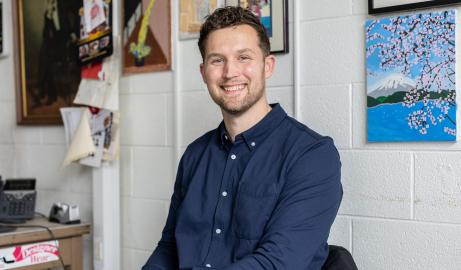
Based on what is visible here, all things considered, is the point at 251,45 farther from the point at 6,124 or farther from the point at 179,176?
the point at 6,124

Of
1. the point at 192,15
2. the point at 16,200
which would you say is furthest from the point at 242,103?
the point at 16,200

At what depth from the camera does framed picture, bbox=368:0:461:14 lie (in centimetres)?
168

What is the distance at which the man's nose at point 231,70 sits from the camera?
5.56 feet

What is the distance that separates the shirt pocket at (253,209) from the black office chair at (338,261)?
22cm

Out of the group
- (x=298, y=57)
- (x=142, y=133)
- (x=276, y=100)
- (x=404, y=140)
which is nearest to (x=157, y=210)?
(x=142, y=133)

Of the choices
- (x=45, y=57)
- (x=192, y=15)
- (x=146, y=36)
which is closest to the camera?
(x=192, y=15)

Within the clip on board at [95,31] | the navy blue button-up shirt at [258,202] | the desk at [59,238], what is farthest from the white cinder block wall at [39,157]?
the navy blue button-up shirt at [258,202]

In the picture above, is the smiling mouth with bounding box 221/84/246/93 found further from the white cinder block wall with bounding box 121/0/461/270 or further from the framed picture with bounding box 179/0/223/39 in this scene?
the framed picture with bounding box 179/0/223/39

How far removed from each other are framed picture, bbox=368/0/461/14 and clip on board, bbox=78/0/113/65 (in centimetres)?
129

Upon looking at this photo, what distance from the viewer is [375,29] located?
5.89 ft

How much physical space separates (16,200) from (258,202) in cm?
153

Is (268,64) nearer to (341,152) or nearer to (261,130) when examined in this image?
(261,130)

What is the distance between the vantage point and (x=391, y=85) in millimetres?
1770

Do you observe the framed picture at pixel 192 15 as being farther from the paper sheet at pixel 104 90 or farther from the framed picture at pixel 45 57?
the framed picture at pixel 45 57
